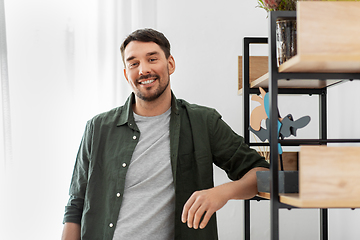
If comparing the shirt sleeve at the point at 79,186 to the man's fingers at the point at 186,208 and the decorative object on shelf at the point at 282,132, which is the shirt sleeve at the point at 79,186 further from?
the decorative object on shelf at the point at 282,132

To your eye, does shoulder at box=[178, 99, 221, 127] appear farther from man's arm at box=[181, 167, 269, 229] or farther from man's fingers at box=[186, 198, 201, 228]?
man's fingers at box=[186, 198, 201, 228]

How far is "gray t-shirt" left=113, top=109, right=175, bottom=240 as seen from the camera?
1.42m

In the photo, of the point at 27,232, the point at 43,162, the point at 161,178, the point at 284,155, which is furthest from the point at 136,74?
the point at 27,232

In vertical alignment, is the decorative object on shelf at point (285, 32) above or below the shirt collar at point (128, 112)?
above

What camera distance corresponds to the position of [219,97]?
2.14m

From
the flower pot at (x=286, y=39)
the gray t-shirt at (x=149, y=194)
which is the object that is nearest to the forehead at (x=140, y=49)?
the gray t-shirt at (x=149, y=194)

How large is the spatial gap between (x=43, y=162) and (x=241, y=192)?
127 cm

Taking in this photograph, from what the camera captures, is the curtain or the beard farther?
the curtain

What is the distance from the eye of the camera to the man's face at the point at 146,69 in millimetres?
1520

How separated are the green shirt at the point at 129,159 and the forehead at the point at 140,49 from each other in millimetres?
239

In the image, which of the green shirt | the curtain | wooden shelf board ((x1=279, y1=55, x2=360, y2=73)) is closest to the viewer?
wooden shelf board ((x1=279, y1=55, x2=360, y2=73))

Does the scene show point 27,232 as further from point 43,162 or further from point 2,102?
point 2,102

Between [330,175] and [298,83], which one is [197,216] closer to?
[330,175]

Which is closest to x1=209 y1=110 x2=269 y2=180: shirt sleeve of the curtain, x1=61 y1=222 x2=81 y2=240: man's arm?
x1=61 y1=222 x2=81 y2=240: man's arm
